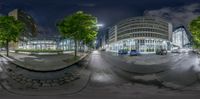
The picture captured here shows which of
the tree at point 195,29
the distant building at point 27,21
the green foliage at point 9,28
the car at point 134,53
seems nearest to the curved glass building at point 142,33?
the car at point 134,53

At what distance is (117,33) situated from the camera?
8.18m

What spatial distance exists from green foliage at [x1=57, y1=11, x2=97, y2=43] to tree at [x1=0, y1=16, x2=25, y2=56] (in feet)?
4.88

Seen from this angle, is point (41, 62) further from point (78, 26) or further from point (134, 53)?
point (134, 53)

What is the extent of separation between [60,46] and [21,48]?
1.24 metres

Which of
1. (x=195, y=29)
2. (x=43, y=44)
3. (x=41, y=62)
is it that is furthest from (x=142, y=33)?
(x=41, y=62)

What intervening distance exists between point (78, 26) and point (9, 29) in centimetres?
273

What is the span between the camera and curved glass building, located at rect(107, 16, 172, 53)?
25.0 ft

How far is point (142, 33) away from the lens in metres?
7.68

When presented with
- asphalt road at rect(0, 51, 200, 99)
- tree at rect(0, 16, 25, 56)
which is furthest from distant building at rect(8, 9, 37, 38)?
asphalt road at rect(0, 51, 200, 99)

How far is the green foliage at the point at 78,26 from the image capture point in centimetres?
801

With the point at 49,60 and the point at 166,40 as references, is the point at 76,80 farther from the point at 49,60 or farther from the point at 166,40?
the point at 166,40

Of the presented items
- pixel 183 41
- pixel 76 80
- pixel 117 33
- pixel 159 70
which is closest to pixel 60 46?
pixel 76 80

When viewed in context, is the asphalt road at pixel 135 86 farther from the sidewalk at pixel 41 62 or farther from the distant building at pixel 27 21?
the distant building at pixel 27 21

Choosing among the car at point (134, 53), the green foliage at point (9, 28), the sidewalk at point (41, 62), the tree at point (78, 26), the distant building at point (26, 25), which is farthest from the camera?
the car at point (134, 53)
